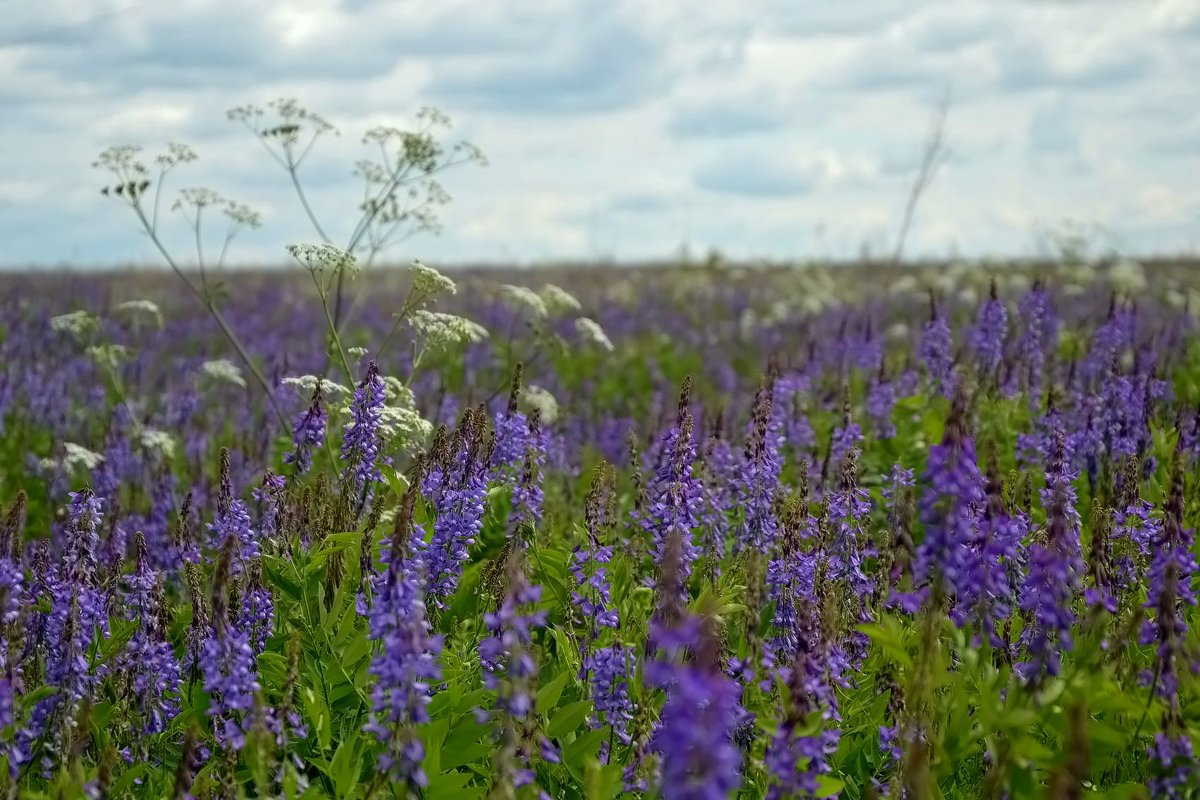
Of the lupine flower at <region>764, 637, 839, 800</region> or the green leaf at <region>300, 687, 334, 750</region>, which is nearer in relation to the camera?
the lupine flower at <region>764, 637, 839, 800</region>

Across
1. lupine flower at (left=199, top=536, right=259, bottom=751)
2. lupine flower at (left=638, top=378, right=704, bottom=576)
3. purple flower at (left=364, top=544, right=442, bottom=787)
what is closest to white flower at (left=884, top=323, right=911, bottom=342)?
lupine flower at (left=638, top=378, right=704, bottom=576)

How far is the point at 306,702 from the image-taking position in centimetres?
407

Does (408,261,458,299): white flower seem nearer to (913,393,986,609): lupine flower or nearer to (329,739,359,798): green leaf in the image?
(329,739,359,798): green leaf

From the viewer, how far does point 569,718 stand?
4129mm

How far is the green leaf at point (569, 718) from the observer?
4.11m

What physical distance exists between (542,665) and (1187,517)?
3.57 m

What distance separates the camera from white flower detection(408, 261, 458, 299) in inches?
279

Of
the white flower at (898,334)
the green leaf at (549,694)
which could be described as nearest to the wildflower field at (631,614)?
the green leaf at (549,694)

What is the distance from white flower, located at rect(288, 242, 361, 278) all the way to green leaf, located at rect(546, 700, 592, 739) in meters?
3.58

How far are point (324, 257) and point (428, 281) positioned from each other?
Answer: 65 cm

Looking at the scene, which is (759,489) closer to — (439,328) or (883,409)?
(439,328)

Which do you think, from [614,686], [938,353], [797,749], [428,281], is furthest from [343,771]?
[938,353]

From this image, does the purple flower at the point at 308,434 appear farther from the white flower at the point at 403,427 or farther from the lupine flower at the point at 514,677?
the lupine flower at the point at 514,677

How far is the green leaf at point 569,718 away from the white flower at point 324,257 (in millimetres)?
3579
